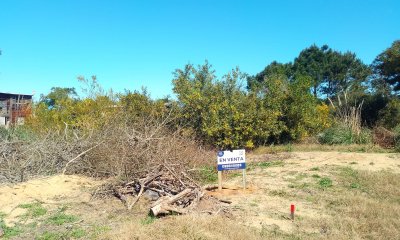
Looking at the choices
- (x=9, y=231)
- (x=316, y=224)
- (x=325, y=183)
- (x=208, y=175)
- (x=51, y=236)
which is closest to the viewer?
(x=51, y=236)

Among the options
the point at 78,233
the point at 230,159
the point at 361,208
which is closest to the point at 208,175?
the point at 230,159

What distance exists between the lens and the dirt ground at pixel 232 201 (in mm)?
5172

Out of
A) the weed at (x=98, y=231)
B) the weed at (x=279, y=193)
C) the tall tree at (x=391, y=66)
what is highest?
the tall tree at (x=391, y=66)

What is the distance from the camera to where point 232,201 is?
6.54m

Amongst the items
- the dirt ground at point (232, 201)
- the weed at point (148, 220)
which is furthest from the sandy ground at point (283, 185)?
the weed at point (148, 220)

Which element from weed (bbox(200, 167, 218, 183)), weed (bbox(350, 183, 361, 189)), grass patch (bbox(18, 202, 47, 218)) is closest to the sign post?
weed (bbox(200, 167, 218, 183))

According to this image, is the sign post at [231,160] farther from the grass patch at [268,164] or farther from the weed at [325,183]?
the grass patch at [268,164]

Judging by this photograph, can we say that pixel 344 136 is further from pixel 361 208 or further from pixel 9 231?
pixel 9 231

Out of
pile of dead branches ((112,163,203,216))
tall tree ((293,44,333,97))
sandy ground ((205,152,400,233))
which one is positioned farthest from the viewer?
tall tree ((293,44,333,97))

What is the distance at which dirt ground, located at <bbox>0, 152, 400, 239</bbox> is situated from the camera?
517 centimetres

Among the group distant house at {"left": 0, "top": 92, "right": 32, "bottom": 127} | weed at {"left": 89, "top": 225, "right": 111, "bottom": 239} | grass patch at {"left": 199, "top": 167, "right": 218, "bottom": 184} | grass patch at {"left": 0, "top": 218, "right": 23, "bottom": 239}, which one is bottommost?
grass patch at {"left": 0, "top": 218, "right": 23, "bottom": 239}

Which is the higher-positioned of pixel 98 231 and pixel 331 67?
pixel 331 67

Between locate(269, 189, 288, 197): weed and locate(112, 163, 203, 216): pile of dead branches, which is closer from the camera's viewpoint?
locate(112, 163, 203, 216): pile of dead branches

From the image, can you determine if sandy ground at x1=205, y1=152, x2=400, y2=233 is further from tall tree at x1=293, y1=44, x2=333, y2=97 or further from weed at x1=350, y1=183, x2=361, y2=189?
tall tree at x1=293, y1=44, x2=333, y2=97
